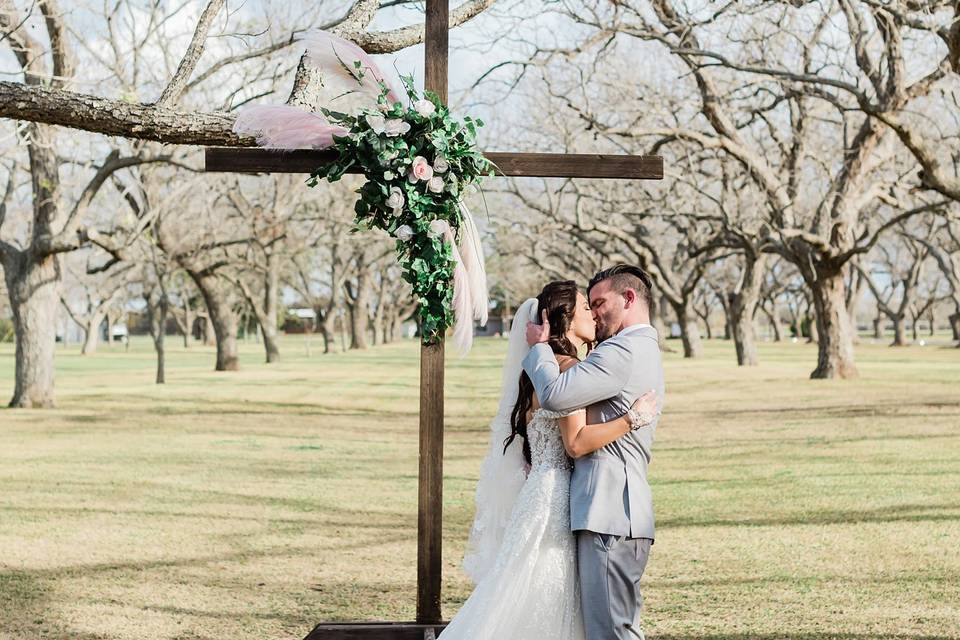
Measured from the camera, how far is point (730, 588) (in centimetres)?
747

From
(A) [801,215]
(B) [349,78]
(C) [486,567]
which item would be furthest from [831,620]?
(A) [801,215]

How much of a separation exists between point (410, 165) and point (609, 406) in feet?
5.68

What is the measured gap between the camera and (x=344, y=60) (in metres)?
5.37

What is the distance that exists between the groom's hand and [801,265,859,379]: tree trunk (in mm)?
25242

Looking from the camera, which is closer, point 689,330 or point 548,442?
point 548,442

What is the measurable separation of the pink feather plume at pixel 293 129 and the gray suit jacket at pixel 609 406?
1799 millimetres

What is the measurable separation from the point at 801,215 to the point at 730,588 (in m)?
25.3

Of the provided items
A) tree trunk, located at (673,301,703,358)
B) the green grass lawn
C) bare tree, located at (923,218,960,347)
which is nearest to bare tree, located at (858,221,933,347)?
bare tree, located at (923,218,960,347)

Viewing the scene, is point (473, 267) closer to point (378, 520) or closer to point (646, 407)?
point (646, 407)

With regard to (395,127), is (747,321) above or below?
below

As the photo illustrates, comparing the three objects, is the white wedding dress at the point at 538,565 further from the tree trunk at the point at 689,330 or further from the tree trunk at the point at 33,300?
the tree trunk at the point at 689,330

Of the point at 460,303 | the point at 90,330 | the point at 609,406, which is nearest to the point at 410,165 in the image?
the point at 460,303

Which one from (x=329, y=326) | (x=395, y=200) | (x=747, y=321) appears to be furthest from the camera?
(x=329, y=326)

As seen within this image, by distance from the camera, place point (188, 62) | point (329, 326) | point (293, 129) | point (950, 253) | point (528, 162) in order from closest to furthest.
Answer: point (293, 129), point (528, 162), point (188, 62), point (950, 253), point (329, 326)
